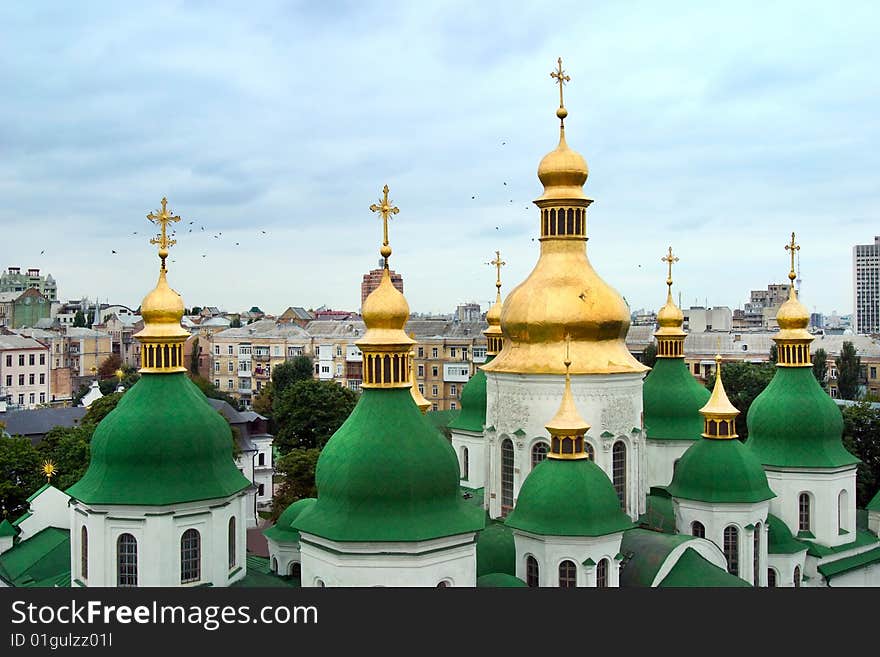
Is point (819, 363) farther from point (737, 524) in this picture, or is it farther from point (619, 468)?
point (619, 468)

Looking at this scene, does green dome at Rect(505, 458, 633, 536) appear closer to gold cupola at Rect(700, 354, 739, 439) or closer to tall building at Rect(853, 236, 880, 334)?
gold cupola at Rect(700, 354, 739, 439)

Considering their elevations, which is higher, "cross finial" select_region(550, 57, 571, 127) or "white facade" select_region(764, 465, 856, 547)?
"cross finial" select_region(550, 57, 571, 127)

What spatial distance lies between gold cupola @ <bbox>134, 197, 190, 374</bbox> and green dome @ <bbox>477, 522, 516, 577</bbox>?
7965 mm

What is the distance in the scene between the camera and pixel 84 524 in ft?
65.0

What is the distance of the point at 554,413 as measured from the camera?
73.9ft

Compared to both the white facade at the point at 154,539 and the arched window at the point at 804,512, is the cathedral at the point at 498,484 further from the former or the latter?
the arched window at the point at 804,512

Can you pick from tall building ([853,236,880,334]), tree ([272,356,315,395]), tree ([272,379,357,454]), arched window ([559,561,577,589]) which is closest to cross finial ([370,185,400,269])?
arched window ([559,561,577,589])

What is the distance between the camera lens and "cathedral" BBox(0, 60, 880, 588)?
59.3ft

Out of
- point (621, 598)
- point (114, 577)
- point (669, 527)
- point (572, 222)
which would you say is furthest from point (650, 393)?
point (114, 577)

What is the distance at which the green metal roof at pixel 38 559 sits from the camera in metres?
25.3

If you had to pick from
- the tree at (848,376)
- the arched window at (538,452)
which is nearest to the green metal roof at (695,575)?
the arched window at (538,452)

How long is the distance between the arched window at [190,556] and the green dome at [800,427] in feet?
57.4

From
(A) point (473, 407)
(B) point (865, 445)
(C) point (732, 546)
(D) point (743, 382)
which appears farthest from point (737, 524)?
(D) point (743, 382)

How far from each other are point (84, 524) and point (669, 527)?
1472 cm
